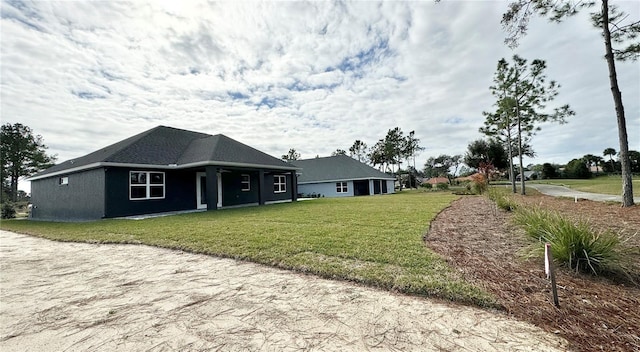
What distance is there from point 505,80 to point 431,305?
931 inches

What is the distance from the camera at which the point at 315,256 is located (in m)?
4.63

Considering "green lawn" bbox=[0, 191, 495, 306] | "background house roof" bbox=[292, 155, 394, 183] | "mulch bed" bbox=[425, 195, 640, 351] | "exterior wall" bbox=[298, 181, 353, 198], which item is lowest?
"mulch bed" bbox=[425, 195, 640, 351]

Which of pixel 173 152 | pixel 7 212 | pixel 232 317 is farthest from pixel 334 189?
pixel 232 317

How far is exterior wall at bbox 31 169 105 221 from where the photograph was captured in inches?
498

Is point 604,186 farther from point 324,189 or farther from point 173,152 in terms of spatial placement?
point 173,152

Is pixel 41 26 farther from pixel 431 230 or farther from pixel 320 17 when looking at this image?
pixel 431 230

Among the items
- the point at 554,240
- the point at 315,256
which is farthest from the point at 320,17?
the point at 554,240

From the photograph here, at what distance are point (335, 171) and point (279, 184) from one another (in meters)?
12.5

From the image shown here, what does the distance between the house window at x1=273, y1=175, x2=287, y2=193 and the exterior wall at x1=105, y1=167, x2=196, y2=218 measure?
20.8 feet

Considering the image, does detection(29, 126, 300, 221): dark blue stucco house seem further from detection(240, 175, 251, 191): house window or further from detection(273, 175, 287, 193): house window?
detection(273, 175, 287, 193): house window

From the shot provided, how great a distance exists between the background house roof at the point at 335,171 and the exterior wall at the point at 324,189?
716mm

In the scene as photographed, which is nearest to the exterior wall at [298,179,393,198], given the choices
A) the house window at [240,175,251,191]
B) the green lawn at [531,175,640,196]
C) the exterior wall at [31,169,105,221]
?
the house window at [240,175,251,191]

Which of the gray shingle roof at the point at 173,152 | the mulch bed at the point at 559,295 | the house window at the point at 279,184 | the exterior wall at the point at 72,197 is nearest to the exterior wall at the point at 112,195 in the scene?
the exterior wall at the point at 72,197

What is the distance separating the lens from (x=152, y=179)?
46.1 ft
